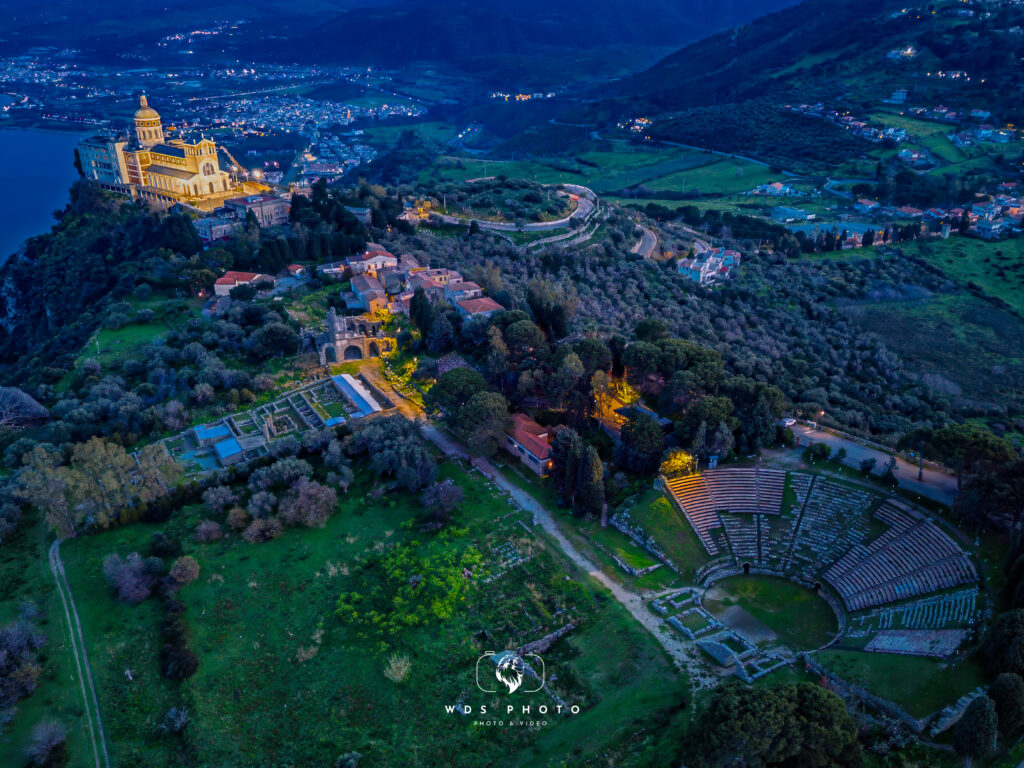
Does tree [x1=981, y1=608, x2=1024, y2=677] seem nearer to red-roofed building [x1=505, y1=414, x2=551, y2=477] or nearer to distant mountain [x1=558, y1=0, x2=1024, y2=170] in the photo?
red-roofed building [x1=505, y1=414, x2=551, y2=477]

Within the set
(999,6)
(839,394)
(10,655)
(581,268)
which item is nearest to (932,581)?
(839,394)

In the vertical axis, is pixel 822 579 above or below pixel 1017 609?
below

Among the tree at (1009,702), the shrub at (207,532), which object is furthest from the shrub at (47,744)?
the tree at (1009,702)

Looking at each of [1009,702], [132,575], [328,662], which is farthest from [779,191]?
[132,575]

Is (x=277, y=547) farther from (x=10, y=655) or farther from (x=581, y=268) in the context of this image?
(x=581, y=268)

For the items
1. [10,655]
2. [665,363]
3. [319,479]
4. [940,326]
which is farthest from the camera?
[940,326]

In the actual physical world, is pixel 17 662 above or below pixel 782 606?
below

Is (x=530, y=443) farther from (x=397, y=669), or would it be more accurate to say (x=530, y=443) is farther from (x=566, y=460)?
(x=397, y=669)

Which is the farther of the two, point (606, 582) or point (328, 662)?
point (606, 582)
